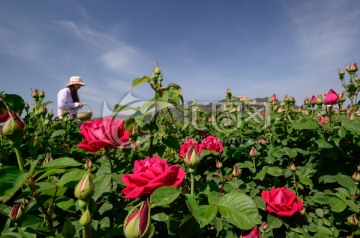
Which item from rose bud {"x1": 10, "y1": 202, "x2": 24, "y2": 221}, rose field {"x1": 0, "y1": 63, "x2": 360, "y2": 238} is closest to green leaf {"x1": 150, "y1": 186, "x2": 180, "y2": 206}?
rose field {"x1": 0, "y1": 63, "x2": 360, "y2": 238}

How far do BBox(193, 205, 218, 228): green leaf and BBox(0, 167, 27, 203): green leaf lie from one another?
503mm

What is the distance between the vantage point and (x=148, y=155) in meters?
1.40

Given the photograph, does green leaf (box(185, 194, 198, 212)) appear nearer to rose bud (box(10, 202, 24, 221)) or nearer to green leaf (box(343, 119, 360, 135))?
rose bud (box(10, 202, 24, 221))

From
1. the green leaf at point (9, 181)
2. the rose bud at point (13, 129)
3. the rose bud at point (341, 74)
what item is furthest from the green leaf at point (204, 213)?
the rose bud at point (341, 74)

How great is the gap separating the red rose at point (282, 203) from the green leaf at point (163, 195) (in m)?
0.88

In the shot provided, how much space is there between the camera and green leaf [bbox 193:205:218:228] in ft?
2.57

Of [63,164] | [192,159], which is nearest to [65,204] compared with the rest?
[63,164]

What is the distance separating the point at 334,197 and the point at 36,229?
1643 mm

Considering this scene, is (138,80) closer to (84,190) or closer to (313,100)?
(84,190)

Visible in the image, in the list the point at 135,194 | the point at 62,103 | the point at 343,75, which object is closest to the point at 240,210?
the point at 135,194

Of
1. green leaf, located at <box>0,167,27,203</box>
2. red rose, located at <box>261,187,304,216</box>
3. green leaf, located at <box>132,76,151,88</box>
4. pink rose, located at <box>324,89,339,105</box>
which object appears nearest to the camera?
green leaf, located at <box>0,167,27,203</box>

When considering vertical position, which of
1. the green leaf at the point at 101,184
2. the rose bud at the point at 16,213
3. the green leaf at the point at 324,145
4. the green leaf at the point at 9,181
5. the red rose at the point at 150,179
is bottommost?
the rose bud at the point at 16,213

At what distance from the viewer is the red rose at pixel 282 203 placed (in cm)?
143

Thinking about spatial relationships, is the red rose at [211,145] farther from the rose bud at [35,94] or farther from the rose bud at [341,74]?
the rose bud at [341,74]
